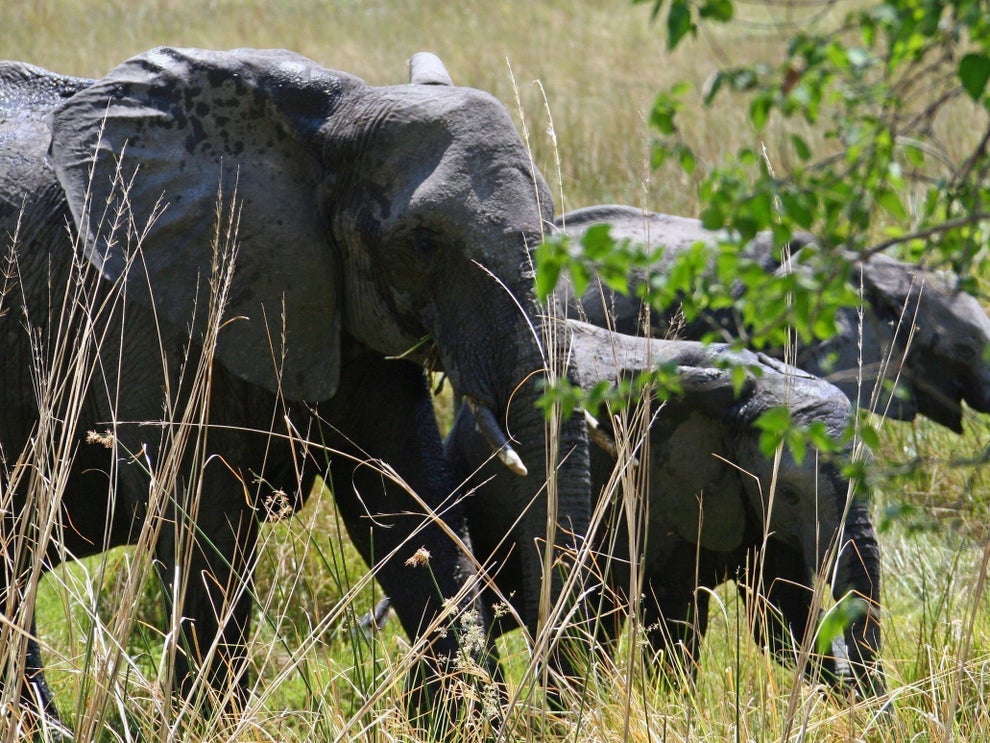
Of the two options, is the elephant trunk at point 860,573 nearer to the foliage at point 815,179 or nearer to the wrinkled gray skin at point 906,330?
the wrinkled gray skin at point 906,330

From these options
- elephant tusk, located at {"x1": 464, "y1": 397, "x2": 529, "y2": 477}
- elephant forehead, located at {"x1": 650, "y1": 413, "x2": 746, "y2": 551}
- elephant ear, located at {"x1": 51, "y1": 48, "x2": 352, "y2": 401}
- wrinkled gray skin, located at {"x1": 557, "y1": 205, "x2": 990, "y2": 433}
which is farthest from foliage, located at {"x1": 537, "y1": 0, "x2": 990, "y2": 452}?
wrinkled gray skin, located at {"x1": 557, "y1": 205, "x2": 990, "y2": 433}

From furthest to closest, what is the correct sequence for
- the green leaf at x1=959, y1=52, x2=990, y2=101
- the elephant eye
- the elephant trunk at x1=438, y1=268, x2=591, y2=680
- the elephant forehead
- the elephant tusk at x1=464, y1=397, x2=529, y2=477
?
the elephant forehead
the elephant eye
the elephant trunk at x1=438, y1=268, x2=591, y2=680
the elephant tusk at x1=464, y1=397, x2=529, y2=477
the green leaf at x1=959, y1=52, x2=990, y2=101

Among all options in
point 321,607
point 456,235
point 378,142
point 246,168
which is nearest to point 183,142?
point 246,168

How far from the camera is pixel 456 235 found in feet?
11.9

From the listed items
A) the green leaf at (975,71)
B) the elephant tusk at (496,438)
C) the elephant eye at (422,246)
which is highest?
the green leaf at (975,71)

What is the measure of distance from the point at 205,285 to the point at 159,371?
0.25 m

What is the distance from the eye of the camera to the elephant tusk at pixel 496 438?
3.44m

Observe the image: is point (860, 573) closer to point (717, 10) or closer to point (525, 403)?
point (525, 403)

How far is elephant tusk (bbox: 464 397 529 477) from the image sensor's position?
344 cm

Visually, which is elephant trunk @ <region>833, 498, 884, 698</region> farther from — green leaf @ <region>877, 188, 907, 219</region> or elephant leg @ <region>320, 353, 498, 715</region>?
green leaf @ <region>877, 188, 907, 219</region>

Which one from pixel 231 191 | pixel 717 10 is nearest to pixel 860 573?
pixel 231 191

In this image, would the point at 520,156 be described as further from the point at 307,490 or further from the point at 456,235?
the point at 307,490

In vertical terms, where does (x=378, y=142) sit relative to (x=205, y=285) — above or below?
above

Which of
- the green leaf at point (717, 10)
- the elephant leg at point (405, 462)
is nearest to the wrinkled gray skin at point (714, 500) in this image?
the elephant leg at point (405, 462)
